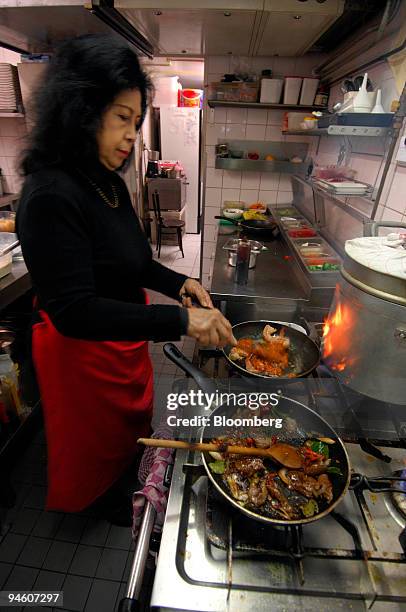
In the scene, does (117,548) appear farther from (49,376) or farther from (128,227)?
(128,227)

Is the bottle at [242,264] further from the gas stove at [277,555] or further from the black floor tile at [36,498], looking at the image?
the black floor tile at [36,498]

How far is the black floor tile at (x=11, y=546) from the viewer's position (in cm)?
137

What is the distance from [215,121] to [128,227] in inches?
96.9

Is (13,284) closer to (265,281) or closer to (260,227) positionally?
(265,281)

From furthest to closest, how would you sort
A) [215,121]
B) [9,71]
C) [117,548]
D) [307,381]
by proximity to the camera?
Answer: [215,121]
[9,71]
[117,548]
[307,381]

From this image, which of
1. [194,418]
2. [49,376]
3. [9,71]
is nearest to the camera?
[194,418]

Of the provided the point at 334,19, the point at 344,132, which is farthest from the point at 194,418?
the point at 334,19

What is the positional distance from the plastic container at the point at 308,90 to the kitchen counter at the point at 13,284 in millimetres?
2433

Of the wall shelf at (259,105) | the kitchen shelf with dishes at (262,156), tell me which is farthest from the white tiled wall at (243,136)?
the wall shelf at (259,105)

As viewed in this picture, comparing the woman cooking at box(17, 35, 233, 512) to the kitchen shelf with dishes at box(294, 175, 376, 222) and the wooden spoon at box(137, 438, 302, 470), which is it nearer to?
the wooden spoon at box(137, 438, 302, 470)

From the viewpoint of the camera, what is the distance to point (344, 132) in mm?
1446

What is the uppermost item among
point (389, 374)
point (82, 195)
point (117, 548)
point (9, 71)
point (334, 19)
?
point (334, 19)

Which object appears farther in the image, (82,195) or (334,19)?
(334,19)

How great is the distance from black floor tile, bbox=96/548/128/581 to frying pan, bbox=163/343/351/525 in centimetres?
101
